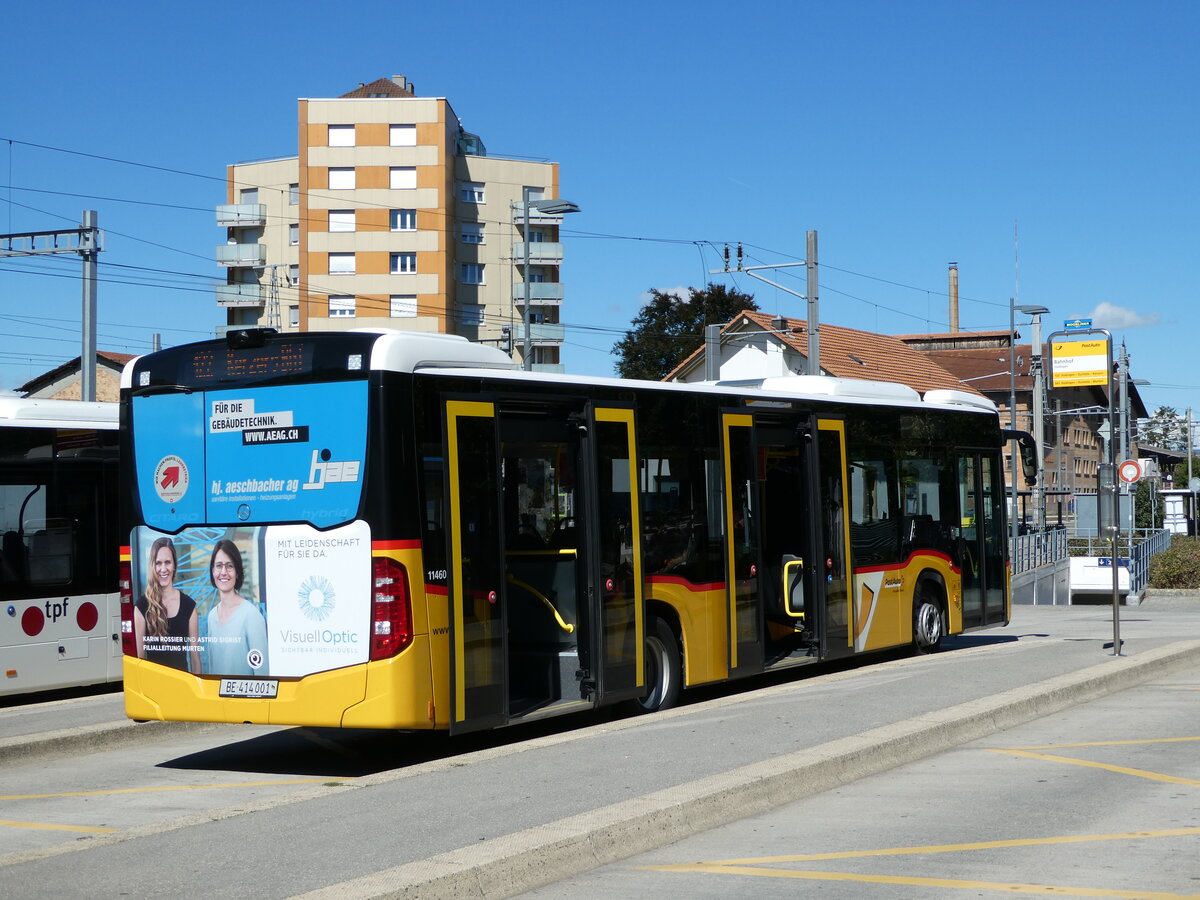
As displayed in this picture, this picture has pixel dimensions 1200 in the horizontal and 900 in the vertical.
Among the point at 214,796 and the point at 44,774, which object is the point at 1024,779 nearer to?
the point at 214,796

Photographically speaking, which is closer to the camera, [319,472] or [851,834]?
[851,834]

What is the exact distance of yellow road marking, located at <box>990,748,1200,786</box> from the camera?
9.43 m

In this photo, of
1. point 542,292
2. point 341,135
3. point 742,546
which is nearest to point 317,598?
point 742,546

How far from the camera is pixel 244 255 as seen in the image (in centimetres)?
7800

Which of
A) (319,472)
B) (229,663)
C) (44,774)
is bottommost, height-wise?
(44,774)

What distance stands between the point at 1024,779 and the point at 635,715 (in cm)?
393

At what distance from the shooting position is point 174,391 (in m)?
10.8

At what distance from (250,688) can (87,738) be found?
2.16m

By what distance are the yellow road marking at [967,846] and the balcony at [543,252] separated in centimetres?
7088

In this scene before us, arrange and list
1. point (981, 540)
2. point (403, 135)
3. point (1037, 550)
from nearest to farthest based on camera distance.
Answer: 1. point (981, 540)
2. point (1037, 550)
3. point (403, 135)

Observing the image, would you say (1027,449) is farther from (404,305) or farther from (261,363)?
(404,305)

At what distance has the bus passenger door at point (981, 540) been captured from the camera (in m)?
18.2

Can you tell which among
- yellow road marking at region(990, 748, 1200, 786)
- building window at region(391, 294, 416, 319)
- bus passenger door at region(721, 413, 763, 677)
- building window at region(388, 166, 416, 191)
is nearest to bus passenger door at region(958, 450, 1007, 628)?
bus passenger door at region(721, 413, 763, 677)

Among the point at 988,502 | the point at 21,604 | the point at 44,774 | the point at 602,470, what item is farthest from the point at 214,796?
the point at 988,502
